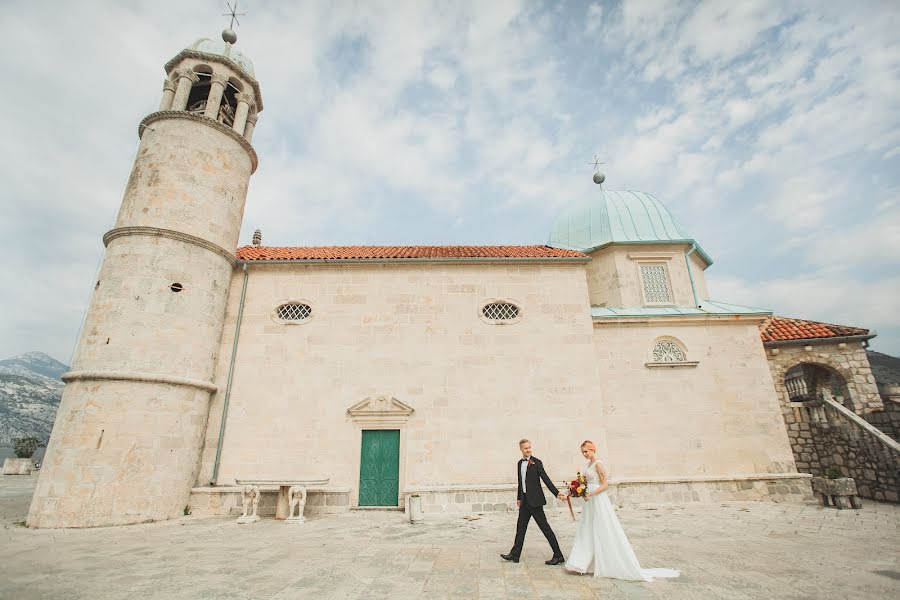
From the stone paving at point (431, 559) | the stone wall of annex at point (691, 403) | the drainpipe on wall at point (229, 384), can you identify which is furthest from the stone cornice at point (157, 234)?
the stone wall of annex at point (691, 403)

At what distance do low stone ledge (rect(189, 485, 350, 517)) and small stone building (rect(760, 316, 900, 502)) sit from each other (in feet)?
48.5

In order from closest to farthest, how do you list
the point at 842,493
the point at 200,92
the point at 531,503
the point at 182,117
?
1. the point at 531,503
2. the point at 842,493
3. the point at 182,117
4. the point at 200,92

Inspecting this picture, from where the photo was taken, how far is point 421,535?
762 centimetres

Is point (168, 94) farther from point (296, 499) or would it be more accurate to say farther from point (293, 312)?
point (296, 499)

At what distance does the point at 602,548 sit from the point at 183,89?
1670cm

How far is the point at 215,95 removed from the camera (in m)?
12.8

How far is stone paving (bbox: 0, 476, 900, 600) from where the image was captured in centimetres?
452

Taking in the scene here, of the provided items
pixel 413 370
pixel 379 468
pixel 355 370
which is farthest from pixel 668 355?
pixel 355 370

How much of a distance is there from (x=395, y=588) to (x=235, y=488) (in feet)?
25.0

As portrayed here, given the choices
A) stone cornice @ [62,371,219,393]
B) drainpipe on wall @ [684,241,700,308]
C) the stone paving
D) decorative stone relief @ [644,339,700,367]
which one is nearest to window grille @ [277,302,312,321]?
stone cornice @ [62,371,219,393]

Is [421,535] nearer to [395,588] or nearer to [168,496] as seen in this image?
[395,588]

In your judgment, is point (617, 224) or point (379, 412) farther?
point (617, 224)

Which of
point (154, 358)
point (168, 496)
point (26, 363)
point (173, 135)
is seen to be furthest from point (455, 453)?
point (26, 363)

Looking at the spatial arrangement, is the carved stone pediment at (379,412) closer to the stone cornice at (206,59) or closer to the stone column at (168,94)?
the stone column at (168,94)
